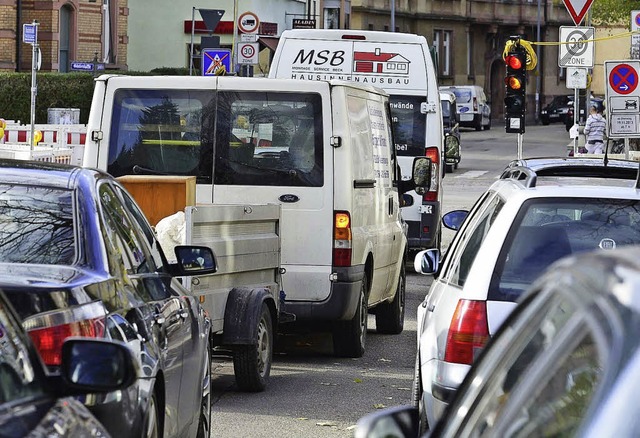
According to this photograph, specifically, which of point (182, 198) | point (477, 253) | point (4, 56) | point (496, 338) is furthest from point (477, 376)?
point (4, 56)

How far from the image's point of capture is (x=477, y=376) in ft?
11.0

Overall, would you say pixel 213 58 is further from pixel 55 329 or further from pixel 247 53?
pixel 55 329

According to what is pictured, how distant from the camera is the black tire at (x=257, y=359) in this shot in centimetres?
1027

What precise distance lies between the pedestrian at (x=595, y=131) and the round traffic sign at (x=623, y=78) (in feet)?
54.0

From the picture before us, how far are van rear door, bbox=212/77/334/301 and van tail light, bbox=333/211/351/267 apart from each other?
0.05 m

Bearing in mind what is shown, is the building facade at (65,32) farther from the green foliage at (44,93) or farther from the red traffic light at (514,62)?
the red traffic light at (514,62)

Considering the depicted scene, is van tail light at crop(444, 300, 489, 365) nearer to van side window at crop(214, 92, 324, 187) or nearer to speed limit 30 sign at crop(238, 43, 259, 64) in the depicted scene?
van side window at crop(214, 92, 324, 187)

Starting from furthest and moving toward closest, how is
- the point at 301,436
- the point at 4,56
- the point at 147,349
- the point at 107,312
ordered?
1. the point at 4,56
2. the point at 301,436
3. the point at 147,349
4. the point at 107,312

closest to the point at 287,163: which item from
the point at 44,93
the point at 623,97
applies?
the point at 623,97

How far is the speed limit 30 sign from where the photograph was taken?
3538cm

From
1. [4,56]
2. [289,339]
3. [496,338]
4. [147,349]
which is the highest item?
[4,56]

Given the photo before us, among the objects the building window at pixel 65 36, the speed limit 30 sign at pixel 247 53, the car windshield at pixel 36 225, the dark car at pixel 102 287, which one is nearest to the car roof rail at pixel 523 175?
the dark car at pixel 102 287

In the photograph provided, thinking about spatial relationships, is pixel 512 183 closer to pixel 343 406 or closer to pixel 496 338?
pixel 343 406

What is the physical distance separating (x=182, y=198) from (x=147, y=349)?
16.5 feet
